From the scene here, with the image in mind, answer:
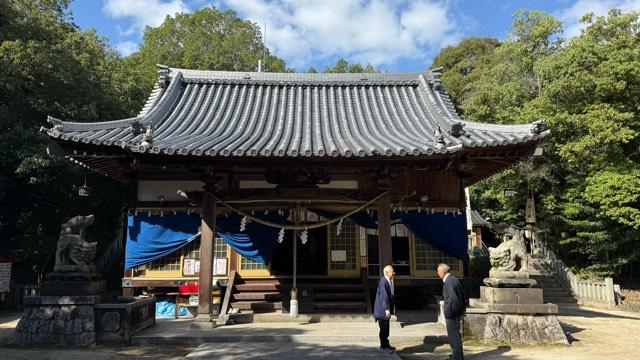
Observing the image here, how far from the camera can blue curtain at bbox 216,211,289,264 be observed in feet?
40.9

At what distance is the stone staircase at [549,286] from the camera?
19.5 meters

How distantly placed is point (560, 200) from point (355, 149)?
17.4 metres

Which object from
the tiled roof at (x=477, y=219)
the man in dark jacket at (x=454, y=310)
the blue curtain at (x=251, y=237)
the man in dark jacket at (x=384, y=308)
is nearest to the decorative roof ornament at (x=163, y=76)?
the blue curtain at (x=251, y=237)

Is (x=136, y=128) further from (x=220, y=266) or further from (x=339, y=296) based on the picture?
(x=339, y=296)

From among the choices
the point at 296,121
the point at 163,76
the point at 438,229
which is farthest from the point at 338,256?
the point at 163,76

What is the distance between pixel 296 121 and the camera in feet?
41.6

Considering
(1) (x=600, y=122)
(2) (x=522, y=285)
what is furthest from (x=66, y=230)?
(1) (x=600, y=122)

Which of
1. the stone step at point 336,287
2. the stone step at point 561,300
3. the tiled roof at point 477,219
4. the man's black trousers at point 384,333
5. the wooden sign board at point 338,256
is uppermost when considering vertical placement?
the tiled roof at point 477,219

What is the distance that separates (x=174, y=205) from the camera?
12.9 metres

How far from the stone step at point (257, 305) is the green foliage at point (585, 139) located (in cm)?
1464

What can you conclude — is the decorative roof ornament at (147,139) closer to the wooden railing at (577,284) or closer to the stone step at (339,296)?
the stone step at (339,296)

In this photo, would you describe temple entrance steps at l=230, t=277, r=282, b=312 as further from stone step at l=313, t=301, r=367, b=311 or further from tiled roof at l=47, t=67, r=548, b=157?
tiled roof at l=47, t=67, r=548, b=157

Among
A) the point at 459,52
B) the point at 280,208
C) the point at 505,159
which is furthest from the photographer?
the point at 459,52

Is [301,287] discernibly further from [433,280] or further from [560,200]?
[560,200]
